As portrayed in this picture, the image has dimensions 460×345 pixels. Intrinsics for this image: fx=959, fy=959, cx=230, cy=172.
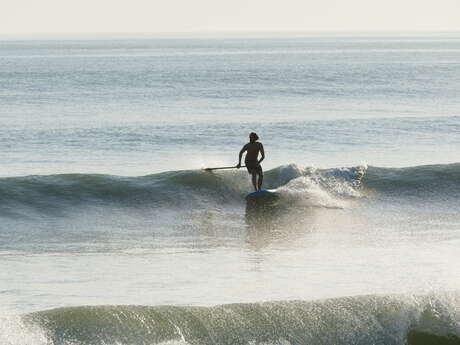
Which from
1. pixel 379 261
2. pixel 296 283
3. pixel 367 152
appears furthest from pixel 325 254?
pixel 367 152

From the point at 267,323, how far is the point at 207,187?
1119 centimetres

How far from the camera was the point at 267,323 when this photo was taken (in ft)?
43.7

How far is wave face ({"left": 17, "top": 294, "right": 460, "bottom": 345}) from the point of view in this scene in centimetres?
1295

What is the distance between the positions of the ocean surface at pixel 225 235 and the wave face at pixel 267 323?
0.07 feet

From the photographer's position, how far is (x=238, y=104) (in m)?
60.0

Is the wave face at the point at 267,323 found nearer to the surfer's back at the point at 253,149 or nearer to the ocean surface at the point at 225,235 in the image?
the ocean surface at the point at 225,235

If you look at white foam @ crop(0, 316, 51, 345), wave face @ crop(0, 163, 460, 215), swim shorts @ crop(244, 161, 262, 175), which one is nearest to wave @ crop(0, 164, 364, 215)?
wave face @ crop(0, 163, 460, 215)

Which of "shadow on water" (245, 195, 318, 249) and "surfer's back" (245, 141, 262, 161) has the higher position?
"surfer's back" (245, 141, 262, 161)

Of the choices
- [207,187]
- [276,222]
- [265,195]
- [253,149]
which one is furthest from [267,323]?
[207,187]

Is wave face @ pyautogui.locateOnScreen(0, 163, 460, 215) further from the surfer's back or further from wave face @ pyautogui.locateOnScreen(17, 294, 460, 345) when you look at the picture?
wave face @ pyautogui.locateOnScreen(17, 294, 460, 345)

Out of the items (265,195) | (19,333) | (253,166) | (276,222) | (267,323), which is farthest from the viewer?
(265,195)

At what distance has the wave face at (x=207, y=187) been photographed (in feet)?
75.8

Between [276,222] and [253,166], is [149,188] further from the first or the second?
[276,222]

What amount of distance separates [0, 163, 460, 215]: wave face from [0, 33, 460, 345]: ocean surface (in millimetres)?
53
